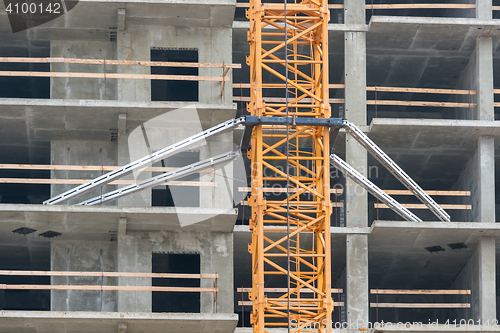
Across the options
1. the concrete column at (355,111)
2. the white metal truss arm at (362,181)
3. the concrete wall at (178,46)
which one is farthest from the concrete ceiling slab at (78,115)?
the concrete column at (355,111)

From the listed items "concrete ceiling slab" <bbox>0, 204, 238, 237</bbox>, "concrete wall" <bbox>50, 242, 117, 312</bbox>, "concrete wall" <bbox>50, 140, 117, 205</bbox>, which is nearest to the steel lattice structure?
"concrete ceiling slab" <bbox>0, 204, 238, 237</bbox>

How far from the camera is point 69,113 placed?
23109mm

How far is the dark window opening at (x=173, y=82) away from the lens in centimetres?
2867

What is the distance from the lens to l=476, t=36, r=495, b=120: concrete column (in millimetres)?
25172

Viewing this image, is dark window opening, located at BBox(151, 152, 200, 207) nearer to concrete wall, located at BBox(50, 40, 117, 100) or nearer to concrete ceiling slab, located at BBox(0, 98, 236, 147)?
concrete ceiling slab, located at BBox(0, 98, 236, 147)

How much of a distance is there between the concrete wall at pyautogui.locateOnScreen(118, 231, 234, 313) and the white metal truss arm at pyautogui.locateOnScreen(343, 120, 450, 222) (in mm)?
4500

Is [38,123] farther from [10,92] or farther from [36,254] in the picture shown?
[10,92]

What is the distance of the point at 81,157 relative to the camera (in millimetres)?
24297

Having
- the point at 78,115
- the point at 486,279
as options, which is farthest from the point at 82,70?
the point at 486,279

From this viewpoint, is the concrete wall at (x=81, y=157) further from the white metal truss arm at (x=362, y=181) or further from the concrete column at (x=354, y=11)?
the concrete column at (x=354, y=11)

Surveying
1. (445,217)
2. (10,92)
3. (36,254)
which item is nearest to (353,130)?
(445,217)

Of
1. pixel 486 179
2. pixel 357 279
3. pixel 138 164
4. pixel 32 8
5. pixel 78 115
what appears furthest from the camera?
pixel 486 179

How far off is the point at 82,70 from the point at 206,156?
4675 millimetres

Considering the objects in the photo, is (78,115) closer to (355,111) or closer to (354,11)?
(355,111)
